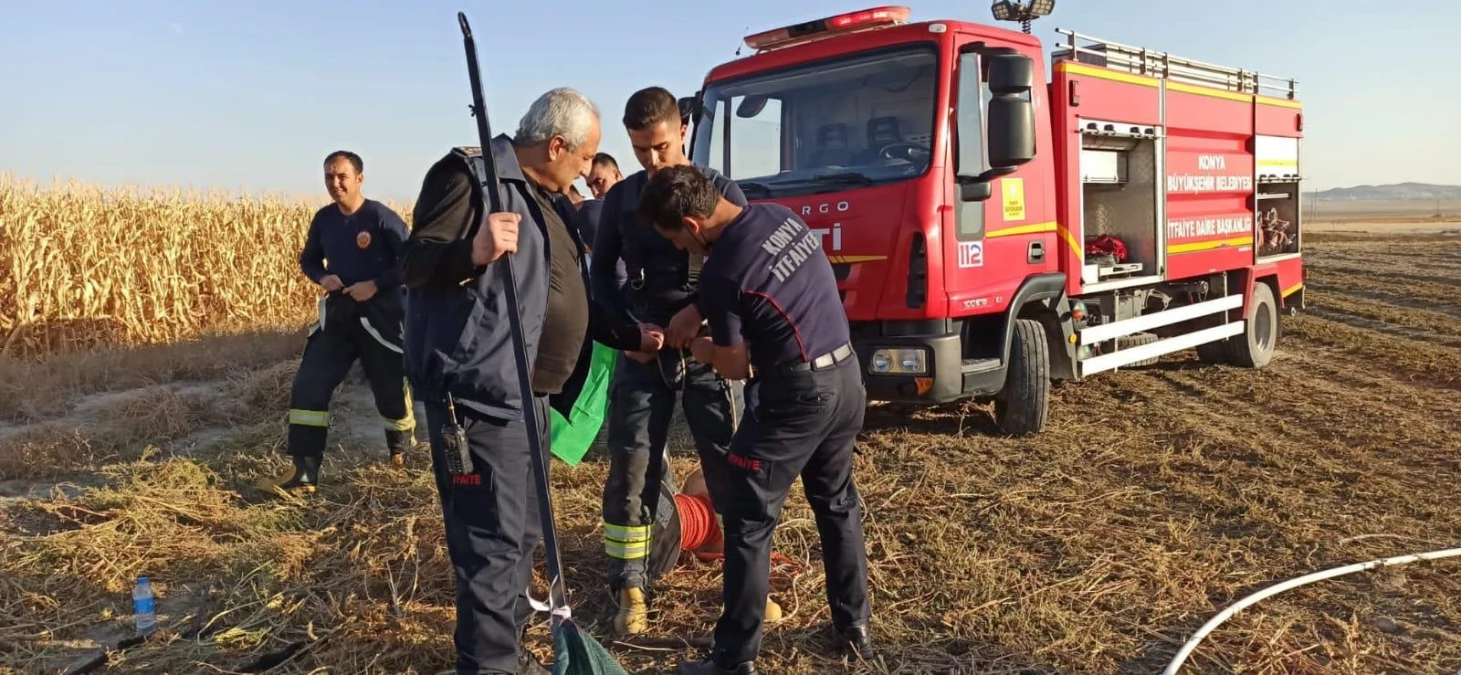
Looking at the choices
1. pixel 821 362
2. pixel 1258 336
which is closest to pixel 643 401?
pixel 821 362

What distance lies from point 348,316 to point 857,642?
342 cm

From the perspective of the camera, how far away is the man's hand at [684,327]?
3336 millimetres

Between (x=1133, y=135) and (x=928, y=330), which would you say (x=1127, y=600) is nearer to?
(x=928, y=330)

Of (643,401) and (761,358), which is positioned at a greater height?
(761,358)

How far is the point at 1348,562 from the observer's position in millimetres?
4129

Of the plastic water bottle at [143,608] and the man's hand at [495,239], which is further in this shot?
the plastic water bottle at [143,608]

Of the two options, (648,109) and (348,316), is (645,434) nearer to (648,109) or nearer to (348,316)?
(648,109)

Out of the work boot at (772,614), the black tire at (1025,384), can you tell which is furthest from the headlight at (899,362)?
the work boot at (772,614)

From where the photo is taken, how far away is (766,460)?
295cm

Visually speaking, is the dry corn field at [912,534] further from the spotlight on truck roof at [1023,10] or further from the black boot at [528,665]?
the spotlight on truck roof at [1023,10]

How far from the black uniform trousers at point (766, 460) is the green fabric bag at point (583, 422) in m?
0.68

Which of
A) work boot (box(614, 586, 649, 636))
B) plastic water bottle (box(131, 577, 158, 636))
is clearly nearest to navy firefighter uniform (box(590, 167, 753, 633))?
work boot (box(614, 586, 649, 636))

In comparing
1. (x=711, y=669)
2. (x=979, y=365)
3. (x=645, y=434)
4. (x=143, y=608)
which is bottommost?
(x=711, y=669)

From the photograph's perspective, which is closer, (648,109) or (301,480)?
(648,109)
